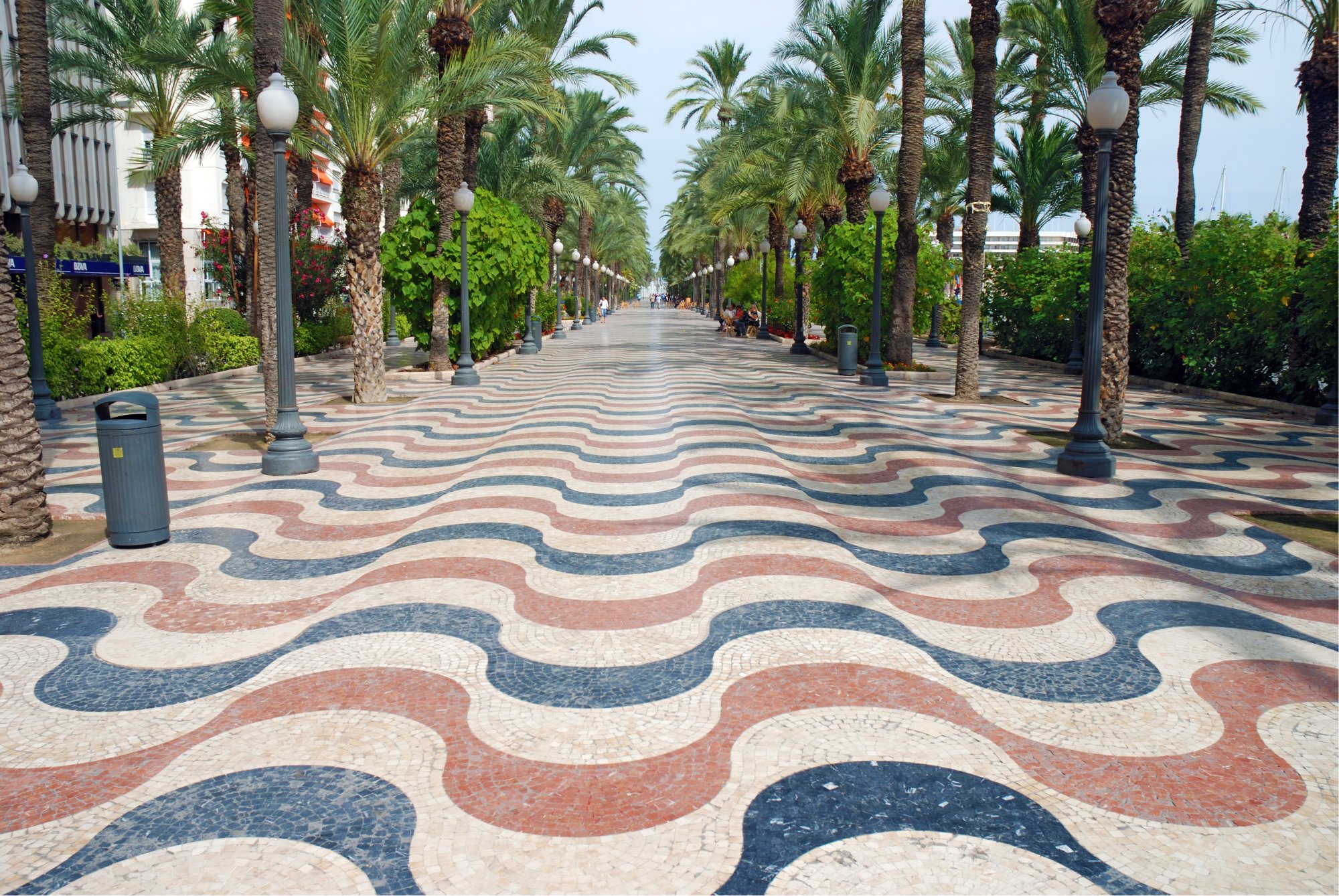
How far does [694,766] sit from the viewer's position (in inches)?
142

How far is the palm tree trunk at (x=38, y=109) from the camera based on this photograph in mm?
15375

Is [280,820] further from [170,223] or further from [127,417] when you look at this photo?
[170,223]

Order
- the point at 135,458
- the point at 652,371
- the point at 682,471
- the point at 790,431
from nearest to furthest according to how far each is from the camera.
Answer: the point at 135,458 → the point at 682,471 → the point at 790,431 → the point at 652,371

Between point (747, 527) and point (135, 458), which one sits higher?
Answer: point (135, 458)

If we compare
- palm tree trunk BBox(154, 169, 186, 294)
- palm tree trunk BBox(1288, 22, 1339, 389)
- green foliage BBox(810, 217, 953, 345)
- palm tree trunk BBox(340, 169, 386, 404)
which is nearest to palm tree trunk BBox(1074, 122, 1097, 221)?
green foliage BBox(810, 217, 953, 345)

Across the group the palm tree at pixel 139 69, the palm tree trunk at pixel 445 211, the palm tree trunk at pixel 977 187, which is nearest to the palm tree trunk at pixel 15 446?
the palm tree trunk at pixel 445 211

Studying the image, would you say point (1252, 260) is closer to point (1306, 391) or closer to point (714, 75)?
point (1306, 391)

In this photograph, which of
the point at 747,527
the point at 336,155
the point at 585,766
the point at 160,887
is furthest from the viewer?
the point at 336,155

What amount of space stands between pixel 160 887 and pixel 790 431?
→ 9.54 m

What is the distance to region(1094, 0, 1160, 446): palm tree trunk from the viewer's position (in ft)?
35.4

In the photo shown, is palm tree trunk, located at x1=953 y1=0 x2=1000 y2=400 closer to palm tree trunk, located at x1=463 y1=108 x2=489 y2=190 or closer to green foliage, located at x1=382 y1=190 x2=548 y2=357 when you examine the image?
green foliage, located at x1=382 y1=190 x2=548 y2=357

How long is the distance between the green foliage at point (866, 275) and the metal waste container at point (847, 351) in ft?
3.71

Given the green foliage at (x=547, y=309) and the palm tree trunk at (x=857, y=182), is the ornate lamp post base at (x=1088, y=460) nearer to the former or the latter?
the palm tree trunk at (x=857, y=182)

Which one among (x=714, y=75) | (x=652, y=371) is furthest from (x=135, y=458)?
(x=714, y=75)
